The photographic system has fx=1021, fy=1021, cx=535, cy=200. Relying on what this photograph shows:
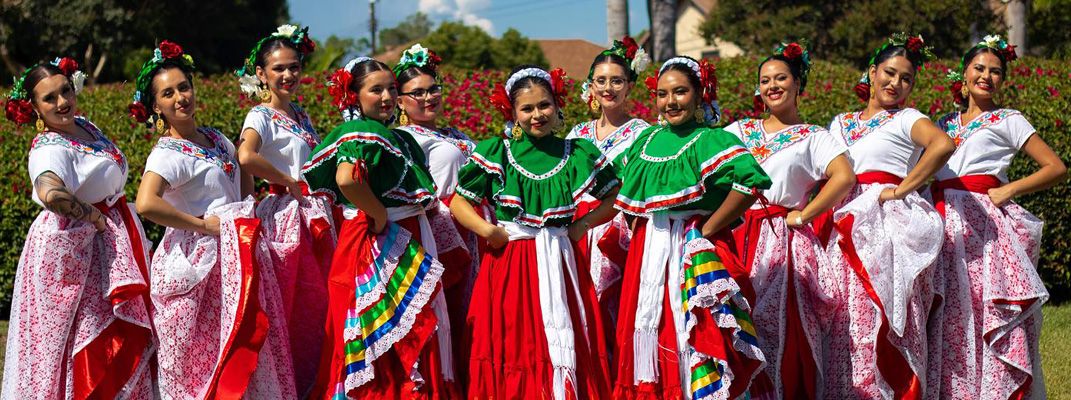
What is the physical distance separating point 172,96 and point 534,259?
5.85 ft

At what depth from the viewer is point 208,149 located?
461 centimetres

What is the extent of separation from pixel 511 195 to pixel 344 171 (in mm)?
692

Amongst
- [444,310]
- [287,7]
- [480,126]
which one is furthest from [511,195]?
[287,7]

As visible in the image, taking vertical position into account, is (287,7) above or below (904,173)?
above

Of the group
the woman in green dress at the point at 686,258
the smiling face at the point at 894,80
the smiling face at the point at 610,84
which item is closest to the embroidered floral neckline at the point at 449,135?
the smiling face at the point at 610,84

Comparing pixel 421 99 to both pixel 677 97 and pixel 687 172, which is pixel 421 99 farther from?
pixel 687 172

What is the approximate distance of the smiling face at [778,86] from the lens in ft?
15.5

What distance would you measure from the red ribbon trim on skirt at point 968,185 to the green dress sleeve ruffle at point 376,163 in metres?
2.51

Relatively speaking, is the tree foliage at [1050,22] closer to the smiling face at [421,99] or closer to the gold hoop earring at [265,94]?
the smiling face at [421,99]

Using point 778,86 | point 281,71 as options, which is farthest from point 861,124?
point 281,71

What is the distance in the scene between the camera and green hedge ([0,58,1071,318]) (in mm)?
7438

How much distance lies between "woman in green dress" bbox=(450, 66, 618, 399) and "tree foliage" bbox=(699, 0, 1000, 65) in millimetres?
14277

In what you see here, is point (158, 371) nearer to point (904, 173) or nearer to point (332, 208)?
point (332, 208)

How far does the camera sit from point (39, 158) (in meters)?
4.35
